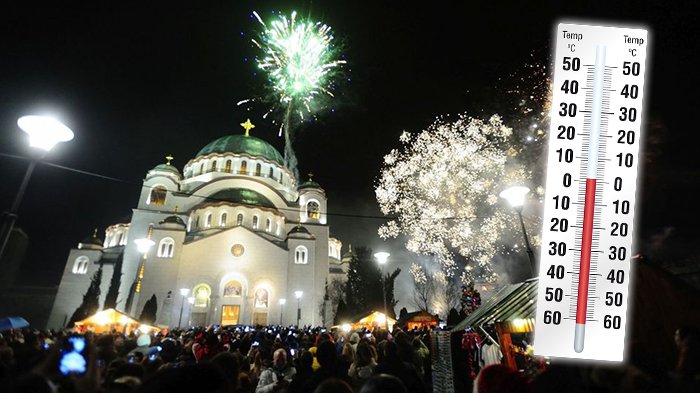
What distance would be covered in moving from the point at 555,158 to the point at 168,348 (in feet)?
26.6

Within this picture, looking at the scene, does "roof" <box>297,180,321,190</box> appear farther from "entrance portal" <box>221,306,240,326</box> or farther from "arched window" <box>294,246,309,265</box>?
"entrance portal" <box>221,306,240,326</box>

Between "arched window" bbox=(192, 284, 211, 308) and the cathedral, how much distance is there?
0.11 metres

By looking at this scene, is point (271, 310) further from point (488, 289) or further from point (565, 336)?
point (565, 336)

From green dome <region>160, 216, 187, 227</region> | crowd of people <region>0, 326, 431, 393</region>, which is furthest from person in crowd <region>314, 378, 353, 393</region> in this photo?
green dome <region>160, 216, 187, 227</region>

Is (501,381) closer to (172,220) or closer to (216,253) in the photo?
(216,253)

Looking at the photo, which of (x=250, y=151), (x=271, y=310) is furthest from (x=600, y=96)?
(x=250, y=151)

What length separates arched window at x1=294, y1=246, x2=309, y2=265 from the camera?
136ft

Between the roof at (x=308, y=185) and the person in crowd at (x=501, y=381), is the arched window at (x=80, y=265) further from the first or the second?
the person in crowd at (x=501, y=381)

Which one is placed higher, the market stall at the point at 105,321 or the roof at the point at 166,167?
the roof at the point at 166,167

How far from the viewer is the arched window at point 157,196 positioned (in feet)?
145

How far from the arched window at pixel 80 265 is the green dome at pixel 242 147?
65.8 ft

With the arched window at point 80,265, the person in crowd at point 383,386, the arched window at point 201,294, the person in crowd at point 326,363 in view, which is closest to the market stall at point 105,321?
the arched window at point 201,294

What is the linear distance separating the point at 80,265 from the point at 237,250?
2238cm

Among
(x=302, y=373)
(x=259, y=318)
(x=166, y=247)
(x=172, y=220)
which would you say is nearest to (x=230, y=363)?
(x=302, y=373)
